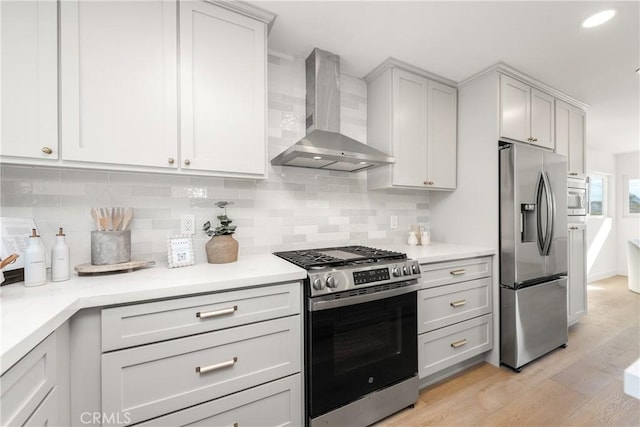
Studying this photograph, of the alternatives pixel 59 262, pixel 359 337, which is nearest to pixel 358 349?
pixel 359 337

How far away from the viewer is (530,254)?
225 cm

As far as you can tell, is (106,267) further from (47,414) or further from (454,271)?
(454,271)

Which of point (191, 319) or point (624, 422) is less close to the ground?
point (191, 319)

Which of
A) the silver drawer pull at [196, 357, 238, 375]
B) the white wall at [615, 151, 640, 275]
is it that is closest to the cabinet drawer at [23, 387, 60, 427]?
the silver drawer pull at [196, 357, 238, 375]

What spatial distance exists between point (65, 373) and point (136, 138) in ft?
3.41

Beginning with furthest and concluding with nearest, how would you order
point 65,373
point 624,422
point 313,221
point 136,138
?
point 313,221, point 624,422, point 136,138, point 65,373

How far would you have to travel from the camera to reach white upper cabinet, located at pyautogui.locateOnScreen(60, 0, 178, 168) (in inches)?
49.1

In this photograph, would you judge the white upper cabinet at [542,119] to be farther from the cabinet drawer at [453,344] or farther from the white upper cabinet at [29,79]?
the white upper cabinet at [29,79]

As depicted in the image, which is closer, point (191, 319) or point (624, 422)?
point (191, 319)

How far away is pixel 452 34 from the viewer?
6.13 ft

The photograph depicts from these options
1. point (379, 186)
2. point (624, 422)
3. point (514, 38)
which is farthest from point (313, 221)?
point (624, 422)

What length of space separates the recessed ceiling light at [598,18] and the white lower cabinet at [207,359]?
2456 millimetres

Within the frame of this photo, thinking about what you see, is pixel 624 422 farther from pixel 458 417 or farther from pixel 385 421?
pixel 385 421

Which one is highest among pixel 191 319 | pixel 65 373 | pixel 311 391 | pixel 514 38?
pixel 514 38
